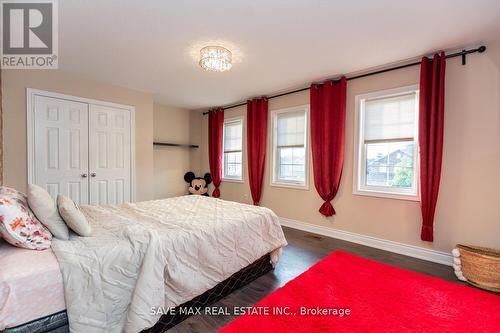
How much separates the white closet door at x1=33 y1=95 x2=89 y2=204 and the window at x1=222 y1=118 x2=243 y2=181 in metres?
2.74

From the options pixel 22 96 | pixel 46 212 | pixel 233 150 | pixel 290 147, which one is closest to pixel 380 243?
pixel 290 147

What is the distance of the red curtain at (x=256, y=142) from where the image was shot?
453 cm

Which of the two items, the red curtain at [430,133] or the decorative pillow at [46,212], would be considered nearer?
the decorative pillow at [46,212]

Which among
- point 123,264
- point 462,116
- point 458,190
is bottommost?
point 123,264

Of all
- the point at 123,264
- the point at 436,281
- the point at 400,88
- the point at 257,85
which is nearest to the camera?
the point at 123,264

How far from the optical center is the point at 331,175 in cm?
364

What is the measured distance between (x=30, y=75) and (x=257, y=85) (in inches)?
128

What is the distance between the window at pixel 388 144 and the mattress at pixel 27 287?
3.47 m

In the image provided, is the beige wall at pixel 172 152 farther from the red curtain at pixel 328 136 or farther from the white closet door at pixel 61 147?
the red curtain at pixel 328 136

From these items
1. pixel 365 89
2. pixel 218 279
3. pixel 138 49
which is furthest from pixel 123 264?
pixel 365 89

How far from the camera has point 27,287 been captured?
1217 mm

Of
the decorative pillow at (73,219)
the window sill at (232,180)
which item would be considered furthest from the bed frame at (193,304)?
the window sill at (232,180)

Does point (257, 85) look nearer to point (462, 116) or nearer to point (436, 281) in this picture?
point (462, 116)

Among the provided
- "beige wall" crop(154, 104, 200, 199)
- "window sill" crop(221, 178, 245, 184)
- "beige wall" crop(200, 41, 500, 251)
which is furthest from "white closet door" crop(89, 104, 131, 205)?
"beige wall" crop(200, 41, 500, 251)
